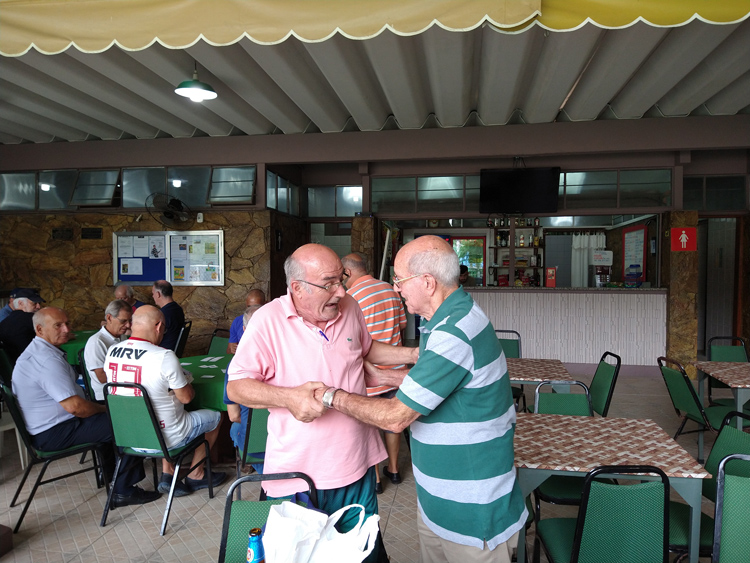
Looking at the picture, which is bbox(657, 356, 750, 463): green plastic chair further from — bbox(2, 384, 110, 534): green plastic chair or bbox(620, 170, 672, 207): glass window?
bbox(2, 384, 110, 534): green plastic chair

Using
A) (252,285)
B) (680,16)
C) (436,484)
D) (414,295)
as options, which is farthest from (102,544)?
(252,285)

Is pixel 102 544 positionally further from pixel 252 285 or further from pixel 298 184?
pixel 298 184

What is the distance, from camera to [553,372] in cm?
399

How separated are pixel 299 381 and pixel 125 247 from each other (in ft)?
23.0

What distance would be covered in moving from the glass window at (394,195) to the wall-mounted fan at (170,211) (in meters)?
2.86

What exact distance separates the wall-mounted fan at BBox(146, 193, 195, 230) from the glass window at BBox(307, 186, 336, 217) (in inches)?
86.1

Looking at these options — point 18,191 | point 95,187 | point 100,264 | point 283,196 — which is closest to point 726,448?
point 283,196

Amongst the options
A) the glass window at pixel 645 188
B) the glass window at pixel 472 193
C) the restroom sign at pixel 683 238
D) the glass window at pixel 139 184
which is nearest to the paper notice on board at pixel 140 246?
the glass window at pixel 139 184

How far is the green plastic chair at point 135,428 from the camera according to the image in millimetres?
3091

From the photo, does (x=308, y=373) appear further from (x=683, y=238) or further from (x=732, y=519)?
(x=683, y=238)

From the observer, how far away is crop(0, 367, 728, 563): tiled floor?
2930mm

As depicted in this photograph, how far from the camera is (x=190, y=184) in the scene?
25.2 feet

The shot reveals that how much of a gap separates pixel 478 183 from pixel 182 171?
4555mm

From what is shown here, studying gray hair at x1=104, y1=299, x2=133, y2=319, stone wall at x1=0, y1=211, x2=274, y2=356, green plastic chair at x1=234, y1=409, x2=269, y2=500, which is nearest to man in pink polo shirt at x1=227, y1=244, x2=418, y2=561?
green plastic chair at x1=234, y1=409, x2=269, y2=500
